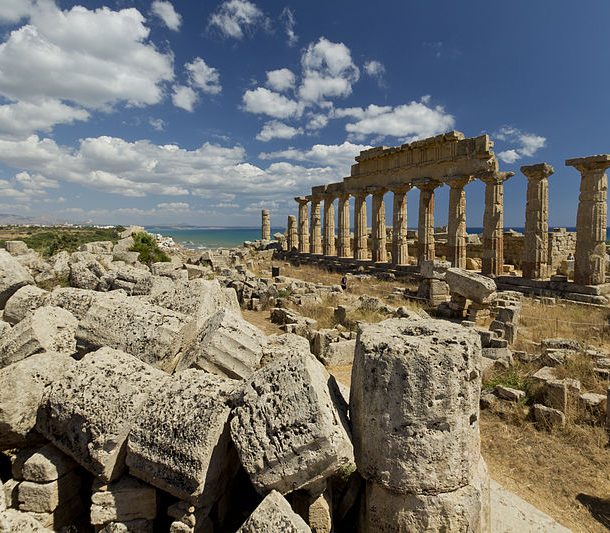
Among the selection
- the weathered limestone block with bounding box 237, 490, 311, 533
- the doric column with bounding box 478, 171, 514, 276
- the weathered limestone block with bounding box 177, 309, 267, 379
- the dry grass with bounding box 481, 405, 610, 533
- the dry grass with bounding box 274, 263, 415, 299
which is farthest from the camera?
the doric column with bounding box 478, 171, 514, 276

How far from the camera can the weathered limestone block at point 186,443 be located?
11.0 ft

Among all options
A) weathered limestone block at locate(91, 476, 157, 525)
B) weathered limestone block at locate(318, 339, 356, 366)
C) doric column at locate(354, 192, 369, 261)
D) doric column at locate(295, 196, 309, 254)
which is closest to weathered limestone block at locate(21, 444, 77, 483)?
weathered limestone block at locate(91, 476, 157, 525)

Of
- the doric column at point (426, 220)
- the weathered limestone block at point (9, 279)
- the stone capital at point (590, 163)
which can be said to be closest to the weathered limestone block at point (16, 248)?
the weathered limestone block at point (9, 279)

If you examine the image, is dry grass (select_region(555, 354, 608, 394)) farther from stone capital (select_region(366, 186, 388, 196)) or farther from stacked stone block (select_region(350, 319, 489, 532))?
stone capital (select_region(366, 186, 388, 196))

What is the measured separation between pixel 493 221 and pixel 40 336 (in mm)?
18842

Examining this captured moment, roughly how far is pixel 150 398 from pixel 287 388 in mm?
1344

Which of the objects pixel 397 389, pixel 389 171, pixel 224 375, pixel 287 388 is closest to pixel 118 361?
A: pixel 224 375

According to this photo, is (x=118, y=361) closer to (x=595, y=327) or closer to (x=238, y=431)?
(x=238, y=431)

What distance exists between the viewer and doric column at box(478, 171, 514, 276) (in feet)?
62.4

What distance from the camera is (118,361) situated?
4.23m

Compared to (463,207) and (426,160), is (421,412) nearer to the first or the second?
(463,207)

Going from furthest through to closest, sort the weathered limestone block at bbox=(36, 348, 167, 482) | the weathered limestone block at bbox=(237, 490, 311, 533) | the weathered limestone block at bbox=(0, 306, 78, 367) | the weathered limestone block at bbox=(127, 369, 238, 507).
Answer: the weathered limestone block at bbox=(0, 306, 78, 367), the weathered limestone block at bbox=(36, 348, 167, 482), the weathered limestone block at bbox=(127, 369, 238, 507), the weathered limestone block at bbox=(237, 490, 311, 533)

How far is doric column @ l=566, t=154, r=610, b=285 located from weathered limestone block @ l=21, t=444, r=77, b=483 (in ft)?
59.4

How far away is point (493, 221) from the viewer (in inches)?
757
